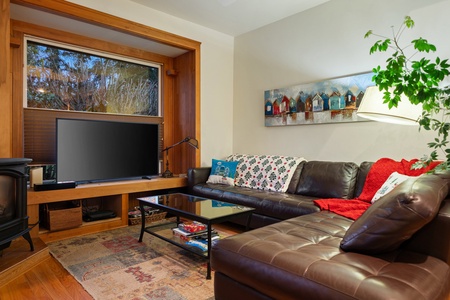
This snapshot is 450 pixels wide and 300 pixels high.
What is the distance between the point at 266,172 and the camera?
3.46 meters

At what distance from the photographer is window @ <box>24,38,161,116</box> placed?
3289 mm

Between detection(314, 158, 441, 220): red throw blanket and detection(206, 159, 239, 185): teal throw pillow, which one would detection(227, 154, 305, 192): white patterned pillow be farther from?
detection(314, 158, 441, 220): red throw blanket

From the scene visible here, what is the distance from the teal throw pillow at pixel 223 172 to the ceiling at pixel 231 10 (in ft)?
6.45

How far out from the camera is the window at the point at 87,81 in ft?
10.8

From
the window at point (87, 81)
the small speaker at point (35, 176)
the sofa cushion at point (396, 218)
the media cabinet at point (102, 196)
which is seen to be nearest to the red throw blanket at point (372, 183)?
the sofa cushion at point (396, 218)

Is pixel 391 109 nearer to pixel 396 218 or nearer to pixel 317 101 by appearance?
pixel 317 101

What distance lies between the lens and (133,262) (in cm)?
232

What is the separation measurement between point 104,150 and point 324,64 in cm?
288

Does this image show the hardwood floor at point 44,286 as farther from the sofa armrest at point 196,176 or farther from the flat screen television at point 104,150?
the sofa armrest at point 196,176

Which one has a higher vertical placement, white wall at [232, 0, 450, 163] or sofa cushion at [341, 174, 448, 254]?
white wall at [232, 0, 450, 163]

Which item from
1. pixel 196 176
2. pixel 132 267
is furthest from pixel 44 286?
pixel 196 176

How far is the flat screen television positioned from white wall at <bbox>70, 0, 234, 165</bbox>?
2.60ft

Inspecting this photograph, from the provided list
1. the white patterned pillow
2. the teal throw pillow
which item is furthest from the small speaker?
the white patterned pillow

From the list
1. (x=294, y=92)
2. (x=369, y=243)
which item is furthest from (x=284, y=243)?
(x=294, y=92)
